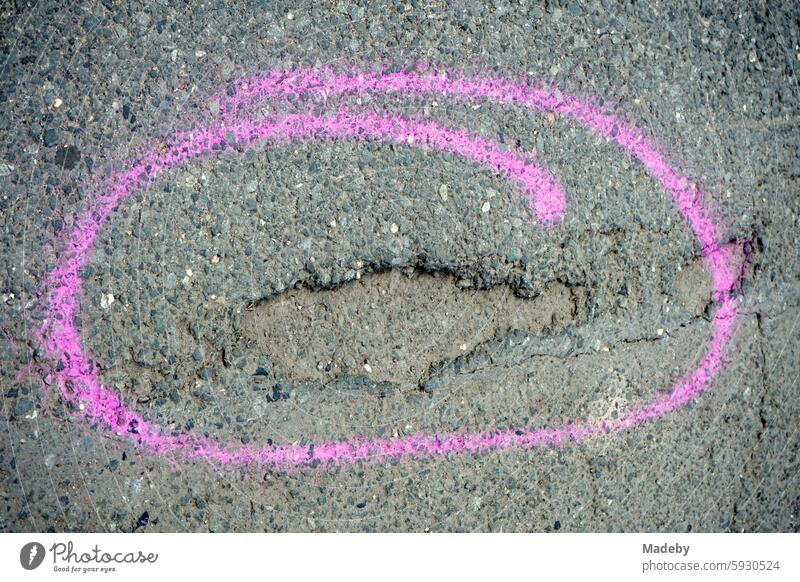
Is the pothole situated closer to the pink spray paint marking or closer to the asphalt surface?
the asphalt surface

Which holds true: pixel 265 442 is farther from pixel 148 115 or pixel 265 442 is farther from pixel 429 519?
pixel 148 115

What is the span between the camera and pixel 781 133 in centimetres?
259

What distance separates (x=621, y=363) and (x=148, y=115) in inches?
57.6

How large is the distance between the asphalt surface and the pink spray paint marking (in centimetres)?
3

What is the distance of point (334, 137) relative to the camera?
2.15 m

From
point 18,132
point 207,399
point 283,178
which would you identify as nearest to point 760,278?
point 283,178

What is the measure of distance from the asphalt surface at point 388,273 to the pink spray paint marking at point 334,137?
3 cm

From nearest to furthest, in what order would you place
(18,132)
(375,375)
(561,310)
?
(18,132)
(375,375)
(561,310)

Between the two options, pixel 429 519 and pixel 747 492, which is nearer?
pixel 429 519
